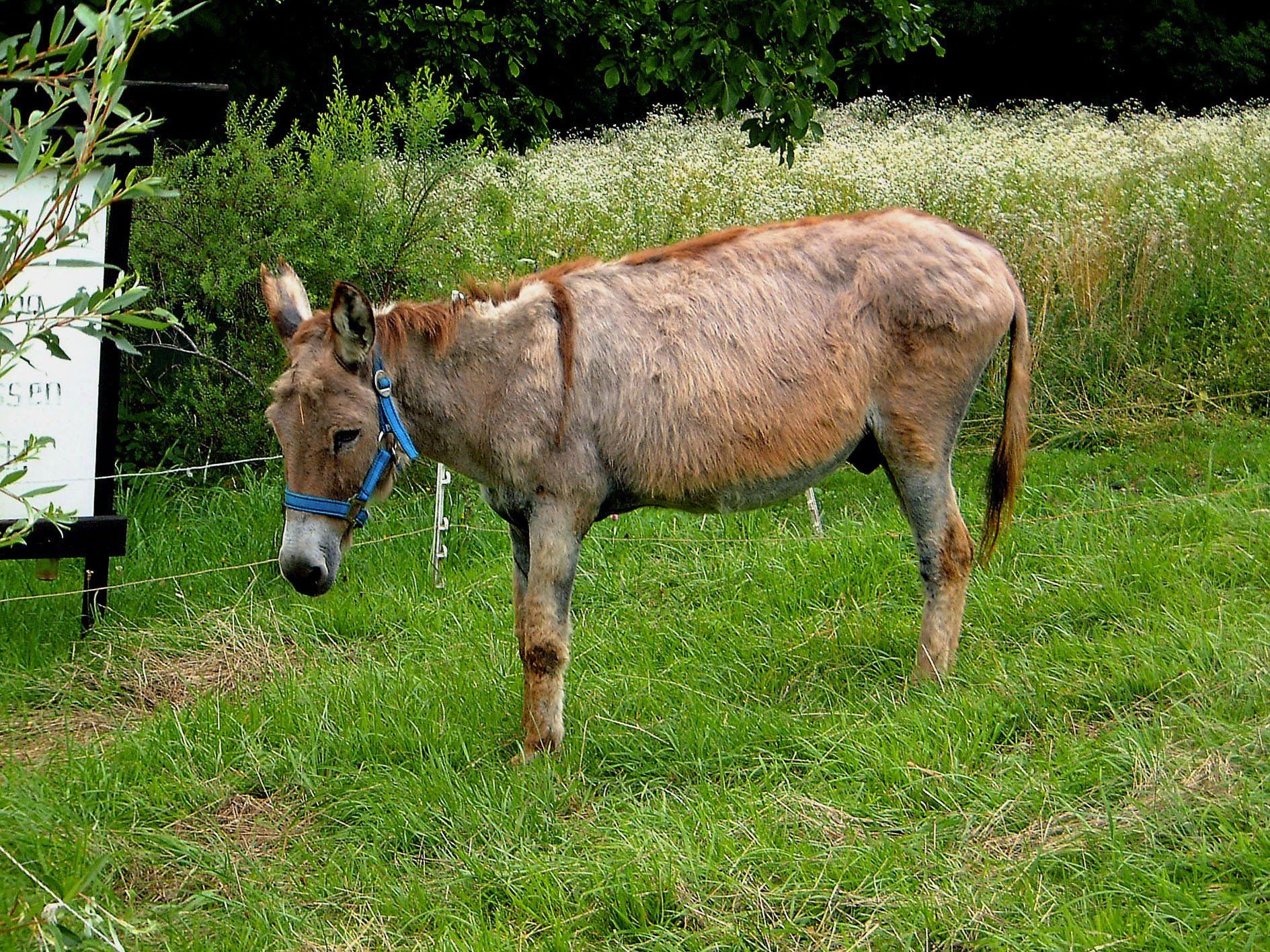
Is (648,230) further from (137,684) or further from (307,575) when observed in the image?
(307,575)

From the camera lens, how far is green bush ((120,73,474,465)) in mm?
6723

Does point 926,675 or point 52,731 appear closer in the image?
point 926,675

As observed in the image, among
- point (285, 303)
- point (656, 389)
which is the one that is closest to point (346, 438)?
point (285, 303)

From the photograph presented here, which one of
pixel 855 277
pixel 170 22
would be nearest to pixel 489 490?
pixel 855 277

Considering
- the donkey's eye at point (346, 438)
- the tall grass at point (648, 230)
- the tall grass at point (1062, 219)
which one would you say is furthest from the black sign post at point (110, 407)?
the tall grass at point (1062, 219)

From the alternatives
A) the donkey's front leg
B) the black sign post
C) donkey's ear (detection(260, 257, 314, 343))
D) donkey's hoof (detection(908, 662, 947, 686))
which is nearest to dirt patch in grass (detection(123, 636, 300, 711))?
the black sign post

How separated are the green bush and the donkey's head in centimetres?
308

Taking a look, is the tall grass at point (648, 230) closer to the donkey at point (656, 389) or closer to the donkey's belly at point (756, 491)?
the donkey at point (656, 389)

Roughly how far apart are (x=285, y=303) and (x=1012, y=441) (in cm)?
275

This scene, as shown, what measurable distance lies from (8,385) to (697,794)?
3.21 meters

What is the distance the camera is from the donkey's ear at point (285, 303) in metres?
4.02

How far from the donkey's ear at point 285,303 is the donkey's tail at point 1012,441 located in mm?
2624

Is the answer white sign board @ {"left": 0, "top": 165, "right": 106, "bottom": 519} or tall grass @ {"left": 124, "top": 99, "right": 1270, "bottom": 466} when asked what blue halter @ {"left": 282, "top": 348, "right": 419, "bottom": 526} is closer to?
white sign board @ {"left": 0, "top": 165, "right": 106, "bottom": 519}

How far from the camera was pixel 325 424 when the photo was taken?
3736mm
